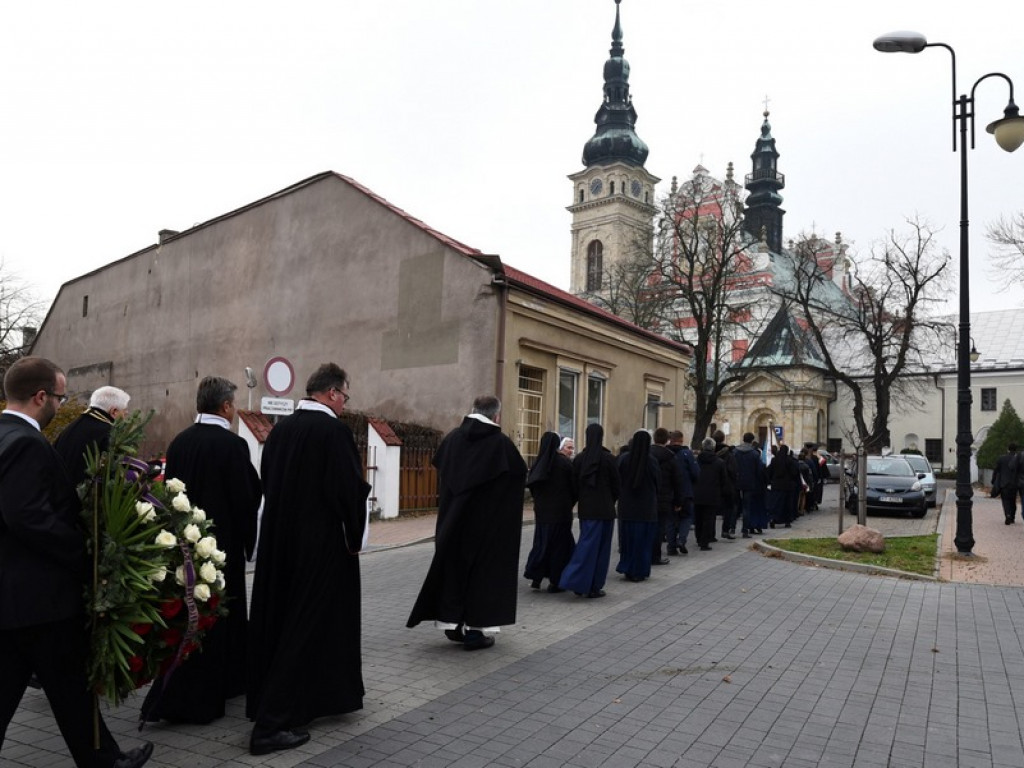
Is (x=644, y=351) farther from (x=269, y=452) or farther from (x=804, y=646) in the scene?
(x=269, y=452)

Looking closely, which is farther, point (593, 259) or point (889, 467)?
point (593, 259)

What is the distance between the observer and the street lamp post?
1223 centimetres

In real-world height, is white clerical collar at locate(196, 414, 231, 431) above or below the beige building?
below

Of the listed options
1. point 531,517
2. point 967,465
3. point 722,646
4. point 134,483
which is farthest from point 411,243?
point 134,483

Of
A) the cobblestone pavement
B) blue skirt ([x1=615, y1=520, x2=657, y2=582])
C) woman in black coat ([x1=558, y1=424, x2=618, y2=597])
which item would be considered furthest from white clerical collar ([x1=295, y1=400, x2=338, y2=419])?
blue skirt ([x1=615, y1=520, x2=657, y2=582])

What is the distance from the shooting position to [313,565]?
191 inches

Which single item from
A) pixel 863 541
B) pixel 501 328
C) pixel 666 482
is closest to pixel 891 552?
pixel 863 541

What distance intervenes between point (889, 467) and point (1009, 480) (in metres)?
3.39

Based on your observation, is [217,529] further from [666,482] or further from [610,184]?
[610,184]

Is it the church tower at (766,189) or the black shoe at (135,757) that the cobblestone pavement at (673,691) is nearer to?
the black shoe at (135,757)

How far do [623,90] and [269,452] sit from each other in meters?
86.8

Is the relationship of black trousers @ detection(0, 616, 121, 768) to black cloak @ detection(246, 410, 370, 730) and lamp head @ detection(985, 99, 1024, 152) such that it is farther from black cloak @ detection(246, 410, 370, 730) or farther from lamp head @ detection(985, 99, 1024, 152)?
lamp head @ detection(985, 99, 1024, 152)

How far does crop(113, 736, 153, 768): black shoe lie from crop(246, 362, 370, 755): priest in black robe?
70cm

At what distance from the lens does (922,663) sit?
6.80 m
